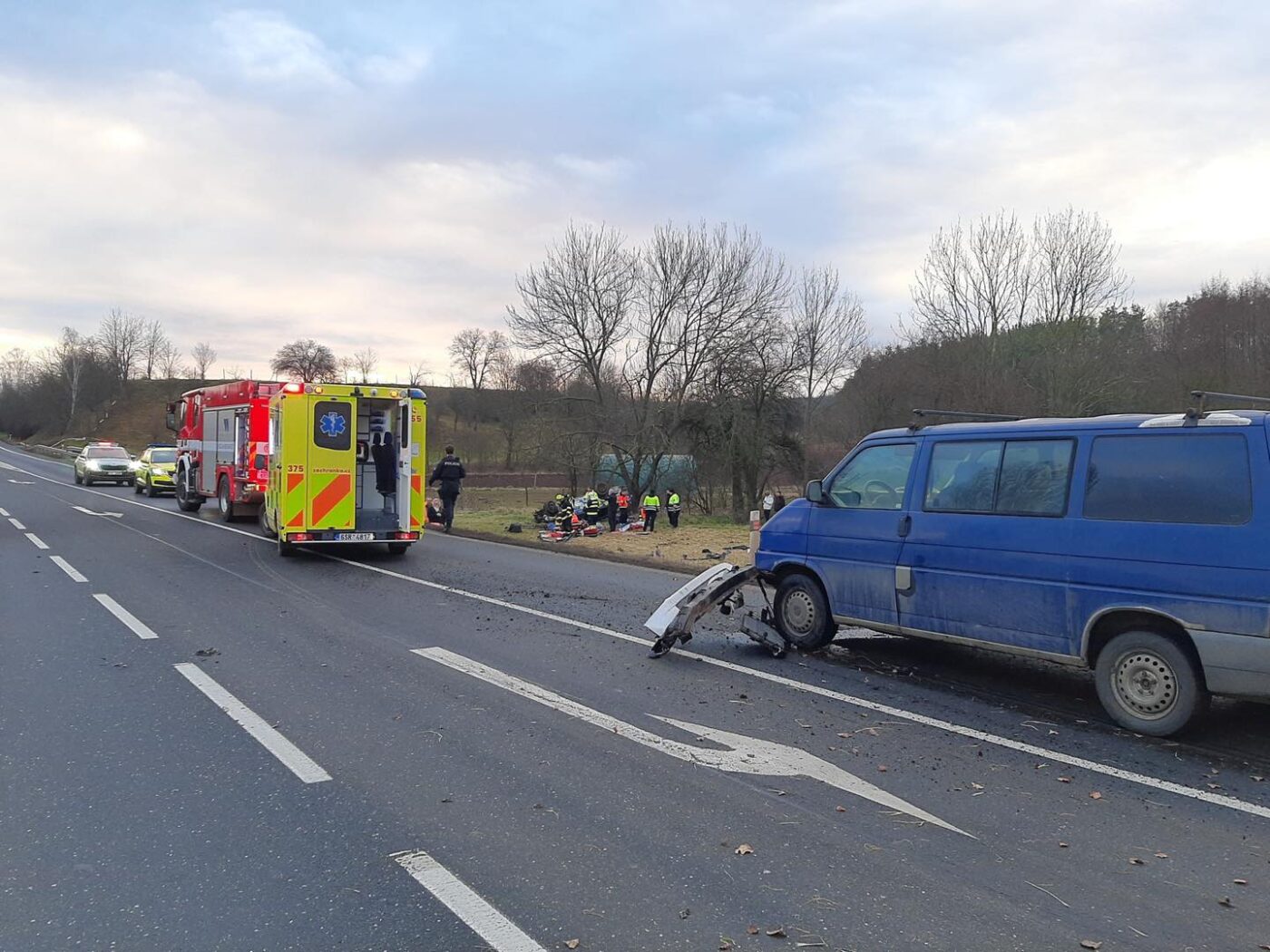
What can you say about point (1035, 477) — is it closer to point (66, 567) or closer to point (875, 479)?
point (875, 479)

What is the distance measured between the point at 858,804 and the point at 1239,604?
265 centimetres

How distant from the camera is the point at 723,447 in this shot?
135 feet

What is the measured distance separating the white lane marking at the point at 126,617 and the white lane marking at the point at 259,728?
1.52 meters

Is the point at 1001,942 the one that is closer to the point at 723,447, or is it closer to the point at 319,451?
the point at 319,451

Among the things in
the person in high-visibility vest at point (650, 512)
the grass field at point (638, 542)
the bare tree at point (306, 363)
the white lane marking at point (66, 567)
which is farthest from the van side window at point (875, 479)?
the bare tree at point (306, 363)

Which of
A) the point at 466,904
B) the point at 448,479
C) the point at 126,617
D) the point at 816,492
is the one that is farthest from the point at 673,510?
the point at 466,904

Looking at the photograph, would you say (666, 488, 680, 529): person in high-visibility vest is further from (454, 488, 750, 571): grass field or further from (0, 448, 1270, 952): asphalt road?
(0, 448, 1270, 952): asphalt road

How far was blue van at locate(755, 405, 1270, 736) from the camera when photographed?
5.47 m

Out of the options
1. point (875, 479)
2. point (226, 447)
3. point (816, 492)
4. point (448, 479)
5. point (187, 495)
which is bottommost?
point (187, 495)

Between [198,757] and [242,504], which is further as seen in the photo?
[242,504]

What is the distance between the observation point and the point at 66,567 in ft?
42.4

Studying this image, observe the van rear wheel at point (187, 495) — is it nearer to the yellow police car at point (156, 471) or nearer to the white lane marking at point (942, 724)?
the yellow police car at point (156, 471)

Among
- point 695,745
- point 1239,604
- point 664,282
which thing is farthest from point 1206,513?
point 664,282

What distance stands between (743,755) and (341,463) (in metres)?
10.7
